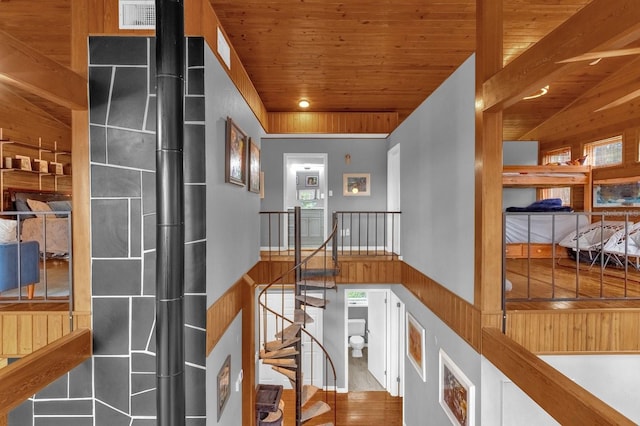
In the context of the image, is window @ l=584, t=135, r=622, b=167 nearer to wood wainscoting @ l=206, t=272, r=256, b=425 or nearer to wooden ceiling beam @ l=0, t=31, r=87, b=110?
wood wainscoting @ l=206, t=272, r=256, b=425

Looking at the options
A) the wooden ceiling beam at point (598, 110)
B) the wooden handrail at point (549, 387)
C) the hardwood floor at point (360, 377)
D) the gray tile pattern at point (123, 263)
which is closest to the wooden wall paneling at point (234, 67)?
the gray tile pattern at point (123, 263)

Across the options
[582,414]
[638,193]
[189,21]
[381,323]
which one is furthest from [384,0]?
[381,323]

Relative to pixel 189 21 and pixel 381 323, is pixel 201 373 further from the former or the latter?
pixel 381 323

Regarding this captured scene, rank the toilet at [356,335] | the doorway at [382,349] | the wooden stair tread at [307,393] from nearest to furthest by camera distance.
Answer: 1. the wooden stair tread at [307,393]
2. the doorway at [382,349]
3. the toilet at [356,335]

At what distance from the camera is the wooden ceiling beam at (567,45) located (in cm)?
149

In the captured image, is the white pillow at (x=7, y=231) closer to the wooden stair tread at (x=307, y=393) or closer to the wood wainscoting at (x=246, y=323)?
the wood wainscoting at (x=246, y=323)

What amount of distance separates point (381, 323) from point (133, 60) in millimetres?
5754

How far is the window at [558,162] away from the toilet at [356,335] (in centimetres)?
512

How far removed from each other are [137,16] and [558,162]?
6.61 metres

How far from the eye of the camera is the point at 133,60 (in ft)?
8.15

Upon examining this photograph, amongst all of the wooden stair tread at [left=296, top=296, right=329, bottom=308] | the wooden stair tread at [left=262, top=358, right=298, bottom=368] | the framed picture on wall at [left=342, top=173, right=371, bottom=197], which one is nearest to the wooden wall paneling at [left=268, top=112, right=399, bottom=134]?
the framed picture on wall at [left=342, top=173, right=371, bottom=197]

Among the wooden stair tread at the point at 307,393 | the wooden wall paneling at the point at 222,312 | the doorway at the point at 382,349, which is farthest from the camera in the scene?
the doorway at the point at 382,349

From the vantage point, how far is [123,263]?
2.50 m

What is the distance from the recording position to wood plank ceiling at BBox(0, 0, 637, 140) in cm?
344
